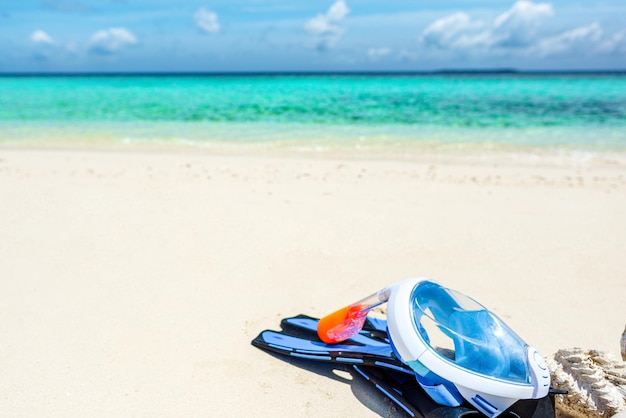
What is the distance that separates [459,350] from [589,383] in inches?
23.1

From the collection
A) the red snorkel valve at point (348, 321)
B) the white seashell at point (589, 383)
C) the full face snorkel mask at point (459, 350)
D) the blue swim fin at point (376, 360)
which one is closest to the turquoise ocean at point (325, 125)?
the blue swim fin at point (376, 360)

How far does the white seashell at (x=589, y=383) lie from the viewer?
87.3 inches

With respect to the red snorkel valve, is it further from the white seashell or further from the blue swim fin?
the white seashell

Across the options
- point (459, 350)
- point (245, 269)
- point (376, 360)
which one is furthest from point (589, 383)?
point (245, 269)

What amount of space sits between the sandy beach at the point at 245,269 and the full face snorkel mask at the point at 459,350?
0.42 m

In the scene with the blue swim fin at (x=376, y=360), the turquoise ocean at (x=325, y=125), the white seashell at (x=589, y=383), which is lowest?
the blue swim fin at (x=376, y=360)

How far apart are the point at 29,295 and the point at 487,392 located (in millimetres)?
3149

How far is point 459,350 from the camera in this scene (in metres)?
2.43

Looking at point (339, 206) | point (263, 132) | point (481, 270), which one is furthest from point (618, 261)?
point (263, 132)

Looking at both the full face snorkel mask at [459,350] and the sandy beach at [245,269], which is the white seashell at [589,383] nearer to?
the full face snorkel mask at [459,350]

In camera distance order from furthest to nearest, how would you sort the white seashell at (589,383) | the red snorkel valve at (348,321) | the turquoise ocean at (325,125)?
the turquoise ocean at (325,125), the red snorkel valve at (348,321), the white seashell at (589,383)

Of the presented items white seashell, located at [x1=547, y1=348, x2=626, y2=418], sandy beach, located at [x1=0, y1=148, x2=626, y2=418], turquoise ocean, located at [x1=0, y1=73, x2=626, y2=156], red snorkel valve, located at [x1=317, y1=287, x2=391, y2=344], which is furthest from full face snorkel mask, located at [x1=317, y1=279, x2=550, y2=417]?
turquoise ocean, located at [x1=0, y1=73, x2=626, y2=156]

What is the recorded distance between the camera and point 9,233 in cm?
464

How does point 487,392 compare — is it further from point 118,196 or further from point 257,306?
point 118,196
